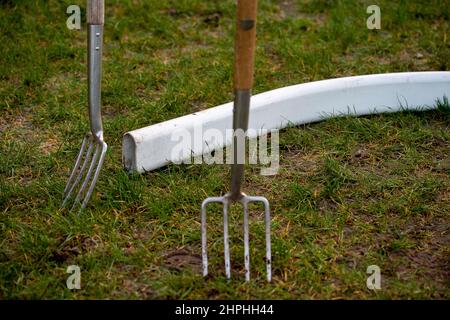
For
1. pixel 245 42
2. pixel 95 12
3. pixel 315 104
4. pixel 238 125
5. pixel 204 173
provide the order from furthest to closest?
1. pixel 315 104
2. pixel 204 173
3. pixel 95 12
4. pixel 238 125
5. pixel 245 42

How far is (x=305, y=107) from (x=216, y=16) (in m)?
1.85

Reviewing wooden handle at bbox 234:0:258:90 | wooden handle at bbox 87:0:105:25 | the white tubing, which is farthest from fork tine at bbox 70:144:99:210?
wooden handle at bbox 234:0:258:90

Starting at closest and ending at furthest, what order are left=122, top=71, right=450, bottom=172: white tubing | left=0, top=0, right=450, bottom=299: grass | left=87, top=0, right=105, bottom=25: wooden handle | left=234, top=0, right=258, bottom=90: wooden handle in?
left=234, top=0, right=258, bottom=90: wooden handle
left=0, top=0, right=450, bottom=299: grass
left=87, top=0, right=105, bottom=25: wooden handle
left=122, top=71, right=450, bottom=172: white tubing

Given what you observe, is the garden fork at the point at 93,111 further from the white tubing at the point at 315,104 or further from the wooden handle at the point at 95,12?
the white tubing at the point at 315,104

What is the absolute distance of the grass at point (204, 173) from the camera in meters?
2.33

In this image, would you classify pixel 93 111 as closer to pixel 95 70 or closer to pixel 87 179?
pixel 95 70

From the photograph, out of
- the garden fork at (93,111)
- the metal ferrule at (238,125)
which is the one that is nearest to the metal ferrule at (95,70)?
the garden fork at (93,111)

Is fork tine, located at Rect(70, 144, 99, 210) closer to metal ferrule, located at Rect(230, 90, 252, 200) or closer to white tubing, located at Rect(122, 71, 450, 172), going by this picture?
white tubing, located at Rect(122, 71, 450, 172)

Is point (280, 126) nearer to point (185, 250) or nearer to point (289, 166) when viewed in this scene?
point (289, 166)

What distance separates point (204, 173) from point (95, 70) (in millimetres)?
742

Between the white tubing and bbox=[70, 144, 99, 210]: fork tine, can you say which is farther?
the white tubing

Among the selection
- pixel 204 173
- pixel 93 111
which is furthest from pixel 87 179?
pixel 204 173

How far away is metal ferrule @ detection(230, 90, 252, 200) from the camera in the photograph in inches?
86.7

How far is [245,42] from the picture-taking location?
2121 mm
